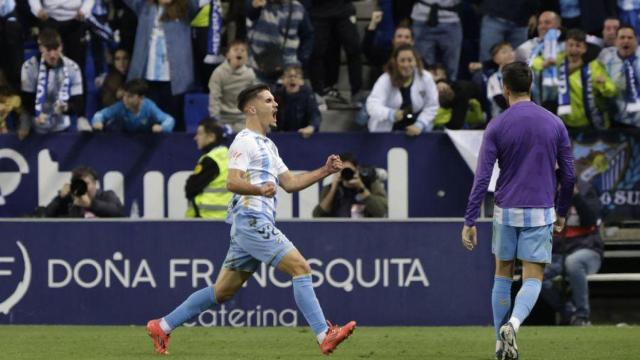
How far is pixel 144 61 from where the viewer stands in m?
16.6

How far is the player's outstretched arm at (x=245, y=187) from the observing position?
983 cm

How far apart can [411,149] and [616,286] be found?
2.67 m

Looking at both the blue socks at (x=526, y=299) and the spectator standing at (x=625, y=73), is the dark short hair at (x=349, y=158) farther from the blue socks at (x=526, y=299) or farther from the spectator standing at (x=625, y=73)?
the blue socks at (x=526, y=299)

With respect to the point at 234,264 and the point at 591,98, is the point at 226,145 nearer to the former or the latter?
the point at 591,98

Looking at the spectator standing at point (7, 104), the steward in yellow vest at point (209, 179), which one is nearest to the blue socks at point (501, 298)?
the steward in yellow vest at point (209, 179)

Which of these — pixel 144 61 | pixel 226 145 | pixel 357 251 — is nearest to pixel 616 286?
pixel 357 251

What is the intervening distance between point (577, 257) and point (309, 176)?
5332mm

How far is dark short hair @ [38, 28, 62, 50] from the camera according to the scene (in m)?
16.0

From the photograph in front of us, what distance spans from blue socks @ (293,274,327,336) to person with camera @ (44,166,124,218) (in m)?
5.21

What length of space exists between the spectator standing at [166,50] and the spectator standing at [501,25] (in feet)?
11.0

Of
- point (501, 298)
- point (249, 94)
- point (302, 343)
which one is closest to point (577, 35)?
point (302, 343)

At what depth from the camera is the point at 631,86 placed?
51.8 ft

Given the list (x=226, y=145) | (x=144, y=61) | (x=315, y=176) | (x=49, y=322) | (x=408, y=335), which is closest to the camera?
(x=315, y=176)

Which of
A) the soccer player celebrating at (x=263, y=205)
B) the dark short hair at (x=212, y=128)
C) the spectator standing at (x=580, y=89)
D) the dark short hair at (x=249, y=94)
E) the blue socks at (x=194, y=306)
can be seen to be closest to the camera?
the soccer player celebrating at (x=263, y=205)
